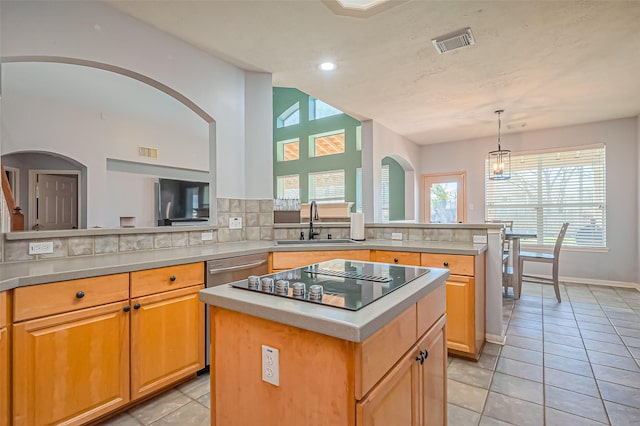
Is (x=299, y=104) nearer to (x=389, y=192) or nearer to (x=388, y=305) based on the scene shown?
(x=389, y=192)

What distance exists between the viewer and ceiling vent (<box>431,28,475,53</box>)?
2.65m

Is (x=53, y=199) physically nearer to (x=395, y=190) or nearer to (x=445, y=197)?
(x=395, y=190)

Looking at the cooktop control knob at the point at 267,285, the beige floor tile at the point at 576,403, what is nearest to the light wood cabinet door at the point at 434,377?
the cooktop control knob at the point at 267,285

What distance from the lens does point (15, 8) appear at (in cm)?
188

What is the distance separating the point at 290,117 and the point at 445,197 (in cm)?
493

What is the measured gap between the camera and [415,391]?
1110 mm

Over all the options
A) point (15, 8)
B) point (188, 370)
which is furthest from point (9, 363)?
point (15, 8)

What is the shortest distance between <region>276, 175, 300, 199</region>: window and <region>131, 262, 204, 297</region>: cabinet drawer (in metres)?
6.43

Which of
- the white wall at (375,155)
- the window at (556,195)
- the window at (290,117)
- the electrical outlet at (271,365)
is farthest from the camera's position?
the window at (290,117)

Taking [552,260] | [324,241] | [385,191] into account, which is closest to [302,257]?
[324,241]

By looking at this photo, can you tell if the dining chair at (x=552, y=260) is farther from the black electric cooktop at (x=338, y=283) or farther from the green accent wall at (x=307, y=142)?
the green accent wall at (x=307, y=142)

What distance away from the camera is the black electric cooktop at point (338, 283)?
96 cm

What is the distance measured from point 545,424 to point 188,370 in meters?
2.20

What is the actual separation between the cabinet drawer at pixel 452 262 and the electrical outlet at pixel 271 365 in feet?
6.40
